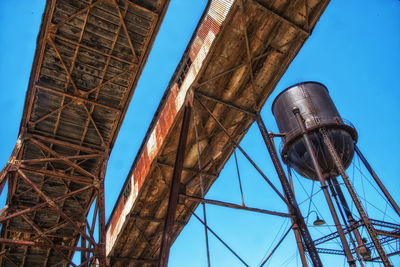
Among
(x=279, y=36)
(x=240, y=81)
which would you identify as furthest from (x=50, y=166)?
(x=279, y=36)

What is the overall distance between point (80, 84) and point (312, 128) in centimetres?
1100

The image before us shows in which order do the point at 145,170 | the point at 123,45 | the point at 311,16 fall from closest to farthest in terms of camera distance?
1. the point at 311,16
2. the point at 123,45
3. the point at 145,170

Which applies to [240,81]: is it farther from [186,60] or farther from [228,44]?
[186,60]

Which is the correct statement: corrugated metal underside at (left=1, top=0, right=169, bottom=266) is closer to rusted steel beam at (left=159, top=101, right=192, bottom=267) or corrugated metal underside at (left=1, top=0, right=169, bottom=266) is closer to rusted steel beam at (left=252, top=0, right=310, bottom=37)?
rusted steel beam at (left=159, top=101, right=192, bottom=267)

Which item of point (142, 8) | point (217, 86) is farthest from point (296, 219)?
point (142, 8)

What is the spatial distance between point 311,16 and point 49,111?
8.61 metres

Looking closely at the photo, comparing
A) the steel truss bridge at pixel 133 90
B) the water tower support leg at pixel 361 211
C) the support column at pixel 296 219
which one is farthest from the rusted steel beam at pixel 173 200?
the water tower support leg at pixel 361 211

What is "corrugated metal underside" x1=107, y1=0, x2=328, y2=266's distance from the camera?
7.91m

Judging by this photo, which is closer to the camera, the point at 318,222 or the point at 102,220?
the point at 102,220

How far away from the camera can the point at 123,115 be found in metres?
10.2

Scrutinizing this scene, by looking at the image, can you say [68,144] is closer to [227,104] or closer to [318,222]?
[227,104]

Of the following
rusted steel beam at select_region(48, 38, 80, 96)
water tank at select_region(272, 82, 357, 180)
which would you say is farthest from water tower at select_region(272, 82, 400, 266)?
rusted steel beam at select_region(48, 38, 80, 96)

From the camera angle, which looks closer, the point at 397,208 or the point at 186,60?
the point at 186,60

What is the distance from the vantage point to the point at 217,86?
907 cm
